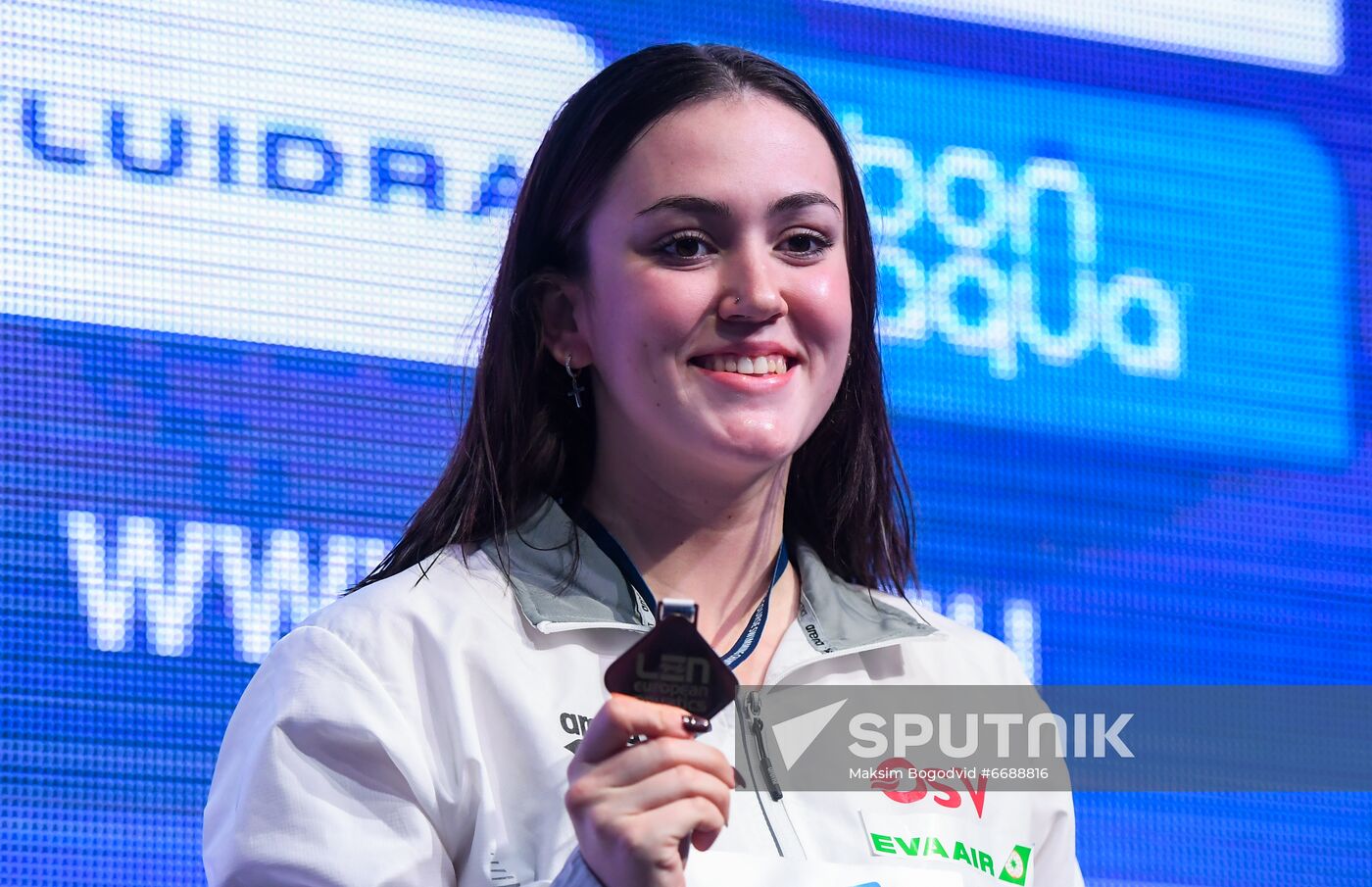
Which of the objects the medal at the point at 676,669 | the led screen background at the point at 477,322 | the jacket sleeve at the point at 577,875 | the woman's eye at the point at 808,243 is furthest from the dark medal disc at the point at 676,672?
the led screen background at the point at 477,322

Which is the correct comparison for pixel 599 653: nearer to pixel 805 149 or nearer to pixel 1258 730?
pixel 805 149

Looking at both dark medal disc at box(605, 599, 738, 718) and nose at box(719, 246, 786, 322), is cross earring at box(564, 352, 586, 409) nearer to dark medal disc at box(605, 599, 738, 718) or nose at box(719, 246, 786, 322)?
nose at box(719, 246, 786, 322)

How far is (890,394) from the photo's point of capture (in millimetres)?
2395

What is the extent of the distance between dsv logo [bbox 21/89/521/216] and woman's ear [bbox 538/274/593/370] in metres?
0.64

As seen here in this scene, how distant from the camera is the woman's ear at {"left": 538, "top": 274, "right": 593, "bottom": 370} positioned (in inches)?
64.3

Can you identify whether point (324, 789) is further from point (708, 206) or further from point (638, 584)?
point (708, 206)

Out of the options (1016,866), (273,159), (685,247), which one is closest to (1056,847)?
(1016,866)

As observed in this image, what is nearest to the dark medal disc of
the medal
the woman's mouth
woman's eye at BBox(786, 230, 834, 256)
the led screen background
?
the medal

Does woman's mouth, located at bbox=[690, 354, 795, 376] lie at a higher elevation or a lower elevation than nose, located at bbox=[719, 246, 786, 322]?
lower

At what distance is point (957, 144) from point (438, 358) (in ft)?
2.68

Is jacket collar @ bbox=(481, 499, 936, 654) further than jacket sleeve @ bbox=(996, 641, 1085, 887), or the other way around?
jacket sleeve @ bbox=(996, 641, 1085, 887)

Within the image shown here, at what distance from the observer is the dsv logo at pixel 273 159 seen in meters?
2.12

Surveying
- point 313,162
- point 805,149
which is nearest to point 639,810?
point 805,149

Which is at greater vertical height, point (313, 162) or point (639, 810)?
point (313, 162)
